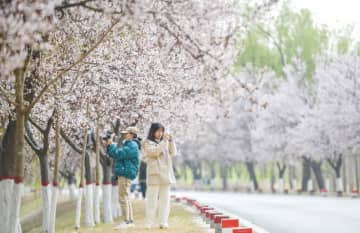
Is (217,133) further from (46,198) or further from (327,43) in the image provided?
(46,198)

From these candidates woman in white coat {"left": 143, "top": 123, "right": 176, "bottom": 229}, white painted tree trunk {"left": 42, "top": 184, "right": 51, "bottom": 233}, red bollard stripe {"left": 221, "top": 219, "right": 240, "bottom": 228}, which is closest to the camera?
red bollard stripe {"left": 221, "top": 219, "right": 240, "bottom": 228}

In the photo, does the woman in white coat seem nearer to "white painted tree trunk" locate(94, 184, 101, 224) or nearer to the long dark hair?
the long dark hair

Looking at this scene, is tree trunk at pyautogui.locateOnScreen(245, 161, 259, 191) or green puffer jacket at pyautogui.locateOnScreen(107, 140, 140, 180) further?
tree trunk at pyautogui.locateOnScreen(245, 161, 259, 191)

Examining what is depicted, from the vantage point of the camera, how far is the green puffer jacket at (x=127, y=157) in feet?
56.4

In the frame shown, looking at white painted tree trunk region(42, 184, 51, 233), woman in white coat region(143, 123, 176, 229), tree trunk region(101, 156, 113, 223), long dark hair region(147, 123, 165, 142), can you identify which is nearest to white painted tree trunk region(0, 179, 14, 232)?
woman in white coat region(143, 123, 176, 229)

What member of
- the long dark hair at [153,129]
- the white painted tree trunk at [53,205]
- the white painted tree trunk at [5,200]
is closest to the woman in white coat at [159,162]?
the long dark hair at [153,129]

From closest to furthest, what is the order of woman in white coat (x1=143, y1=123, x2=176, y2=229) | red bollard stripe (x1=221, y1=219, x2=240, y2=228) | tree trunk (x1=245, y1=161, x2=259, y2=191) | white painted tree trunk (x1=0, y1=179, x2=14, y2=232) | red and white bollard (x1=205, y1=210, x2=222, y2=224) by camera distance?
red bollard stripe (x1=221, y1=219, x2=240, y2=228), white painted tree trunk (x1=0, y1=179, x2=14, y2=232), woman in white coat (x1=143, y1=123, x2=176, y2=229), red and white bollard (x1=205, y1=210, x2=222, y2=224), tree trunk (x1=245, y1=161, x2=259, y2=191)

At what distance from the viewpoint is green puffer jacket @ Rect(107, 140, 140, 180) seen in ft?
56.4

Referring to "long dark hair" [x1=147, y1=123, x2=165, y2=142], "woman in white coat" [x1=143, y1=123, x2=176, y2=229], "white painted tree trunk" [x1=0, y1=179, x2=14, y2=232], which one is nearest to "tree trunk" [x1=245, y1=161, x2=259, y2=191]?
"woman in white coat" [x1=143, y1=123, x2=176, y2=229]

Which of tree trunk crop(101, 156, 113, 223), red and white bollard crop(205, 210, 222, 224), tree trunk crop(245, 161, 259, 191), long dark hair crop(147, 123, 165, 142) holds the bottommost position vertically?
red and white bollard crop(205, 210, 222, 224)

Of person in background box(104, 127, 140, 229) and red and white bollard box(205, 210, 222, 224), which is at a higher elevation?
person in background box(104, 127, 140, 229)

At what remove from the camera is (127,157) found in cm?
1730

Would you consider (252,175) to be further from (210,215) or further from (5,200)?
(5,200)

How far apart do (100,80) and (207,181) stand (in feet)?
263
